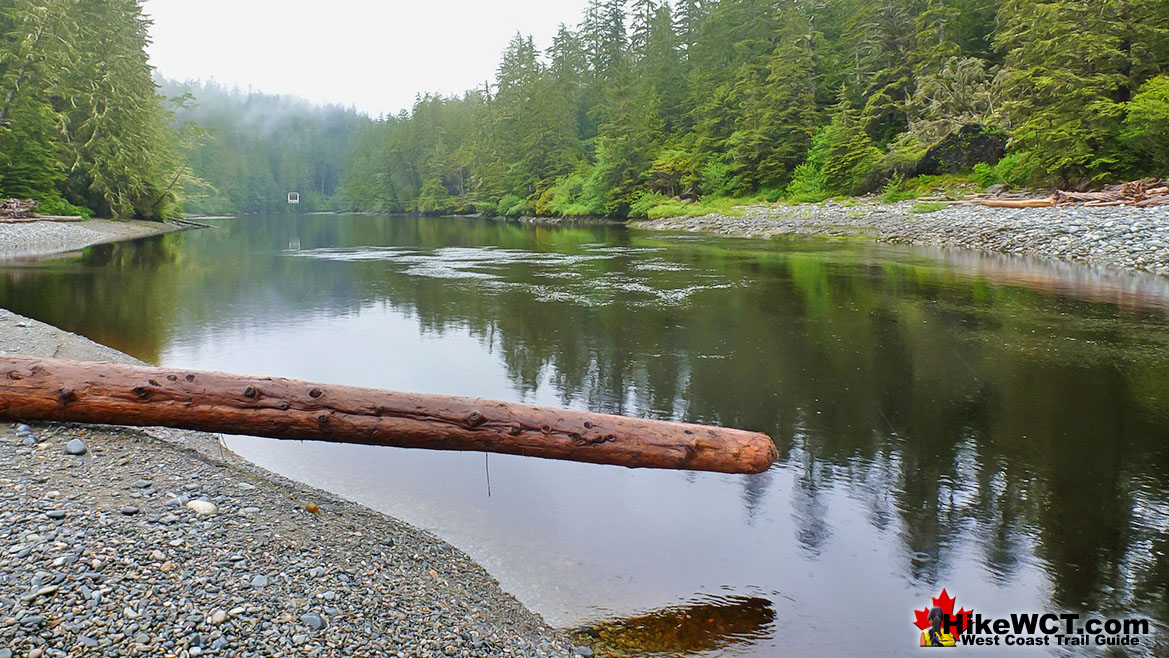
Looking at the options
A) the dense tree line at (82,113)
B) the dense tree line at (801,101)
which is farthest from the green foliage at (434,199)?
the dense tree line at (82,113)

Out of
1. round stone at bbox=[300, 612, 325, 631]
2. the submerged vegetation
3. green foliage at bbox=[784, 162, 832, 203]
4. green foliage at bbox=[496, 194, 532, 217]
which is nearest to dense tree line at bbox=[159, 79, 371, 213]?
green foliage at bbox=[496, 194, 532, 217]

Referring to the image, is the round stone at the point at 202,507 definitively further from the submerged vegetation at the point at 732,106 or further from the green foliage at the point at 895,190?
the green foliage at the point at 895,190

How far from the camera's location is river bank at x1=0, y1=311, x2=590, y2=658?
3.06m

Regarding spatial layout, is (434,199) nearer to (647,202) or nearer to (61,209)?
(647,202)

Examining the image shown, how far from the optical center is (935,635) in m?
4.09

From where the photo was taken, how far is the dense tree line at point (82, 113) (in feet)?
107

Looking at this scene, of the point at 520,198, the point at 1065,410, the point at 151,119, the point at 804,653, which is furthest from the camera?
the point at 520,198

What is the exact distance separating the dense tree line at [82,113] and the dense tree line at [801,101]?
2847cm

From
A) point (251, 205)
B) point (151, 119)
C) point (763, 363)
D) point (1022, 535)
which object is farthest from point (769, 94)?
point (251, 205)

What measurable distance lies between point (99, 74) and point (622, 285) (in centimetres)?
3399

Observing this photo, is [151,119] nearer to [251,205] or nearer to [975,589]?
[975,589]

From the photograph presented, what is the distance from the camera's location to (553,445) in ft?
16.3

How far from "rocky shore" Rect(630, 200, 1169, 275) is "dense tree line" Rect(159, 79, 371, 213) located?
282 ft

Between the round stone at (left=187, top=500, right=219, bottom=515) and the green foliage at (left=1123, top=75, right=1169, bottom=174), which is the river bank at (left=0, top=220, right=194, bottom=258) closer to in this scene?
the round stone at (left=187, top=500, right=219, bottom=515)
